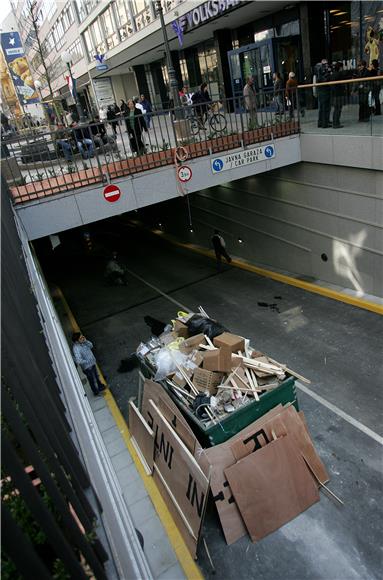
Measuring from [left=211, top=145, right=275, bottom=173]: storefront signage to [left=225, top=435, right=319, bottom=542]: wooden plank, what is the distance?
8.31 metres

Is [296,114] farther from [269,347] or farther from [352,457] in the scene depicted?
[352,457]

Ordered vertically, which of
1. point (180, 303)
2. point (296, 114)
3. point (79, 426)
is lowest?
point (180, 303)

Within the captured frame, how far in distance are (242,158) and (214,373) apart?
7.78 m

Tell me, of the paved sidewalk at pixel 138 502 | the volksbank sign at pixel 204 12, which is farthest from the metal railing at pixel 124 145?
the volksbank sign at pixel 204 12

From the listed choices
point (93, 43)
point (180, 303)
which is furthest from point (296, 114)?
point (93, 43)

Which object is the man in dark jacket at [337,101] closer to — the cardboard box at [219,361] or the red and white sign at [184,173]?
the red and white sign at [184,173]

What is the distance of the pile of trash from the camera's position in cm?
623

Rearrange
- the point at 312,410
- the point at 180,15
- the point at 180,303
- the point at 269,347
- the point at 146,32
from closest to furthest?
the point at 312,410, the point at 269,347, the point at 180,303, the point at 180,15, the point at 146,32

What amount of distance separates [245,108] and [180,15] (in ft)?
31.1

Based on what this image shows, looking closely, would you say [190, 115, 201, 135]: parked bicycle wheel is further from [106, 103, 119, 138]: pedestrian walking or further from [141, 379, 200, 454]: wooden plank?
[141, 379, 200, 454]: wooden plank

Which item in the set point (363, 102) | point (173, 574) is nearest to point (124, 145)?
point (363, 102)

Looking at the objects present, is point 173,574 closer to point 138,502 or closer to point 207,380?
point 138,502

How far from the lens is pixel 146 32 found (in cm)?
2131

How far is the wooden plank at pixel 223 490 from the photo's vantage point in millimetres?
5508
